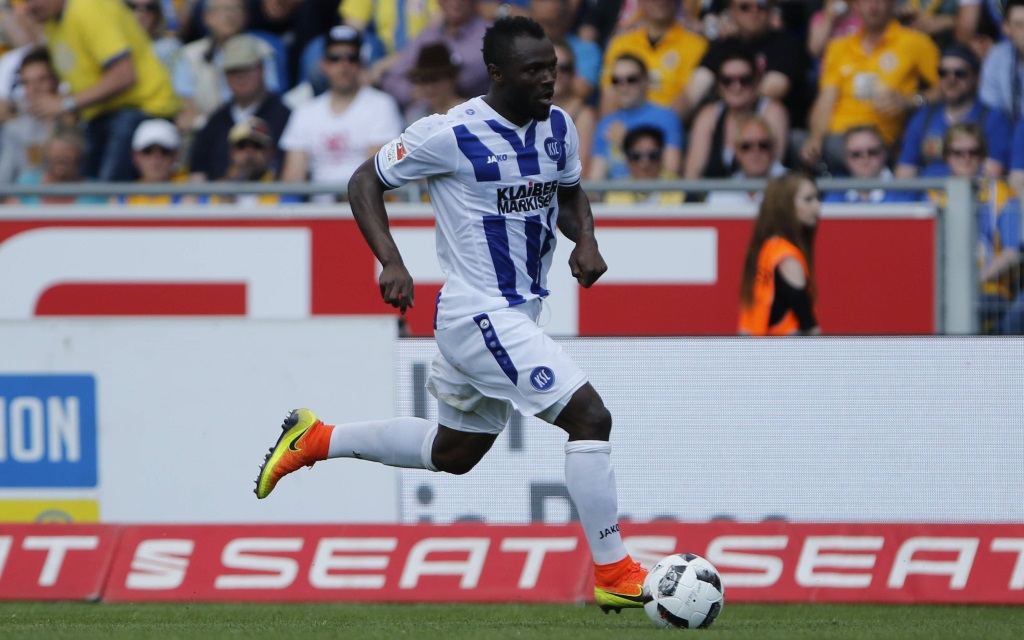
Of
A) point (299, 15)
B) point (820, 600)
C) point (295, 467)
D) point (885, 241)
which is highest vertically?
point (299, 15)

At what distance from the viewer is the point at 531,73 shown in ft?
19.3

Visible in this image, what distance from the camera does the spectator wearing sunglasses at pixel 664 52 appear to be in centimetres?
1152

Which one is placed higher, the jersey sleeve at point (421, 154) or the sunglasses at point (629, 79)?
the sunglasses at point (629, 79)

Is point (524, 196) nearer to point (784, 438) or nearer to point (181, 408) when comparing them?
point (784, 438)

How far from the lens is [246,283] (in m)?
10.3

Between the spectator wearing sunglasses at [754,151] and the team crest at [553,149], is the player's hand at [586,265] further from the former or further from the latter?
the spectator wearing sunglasses at [754,151]

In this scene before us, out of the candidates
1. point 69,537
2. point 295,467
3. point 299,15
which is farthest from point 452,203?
point 299,15

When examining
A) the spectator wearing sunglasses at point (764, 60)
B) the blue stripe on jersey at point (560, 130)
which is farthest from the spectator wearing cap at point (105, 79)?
the blue stripe on jersey at point (560, 130)

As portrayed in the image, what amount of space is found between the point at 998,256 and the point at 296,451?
486 centimetres

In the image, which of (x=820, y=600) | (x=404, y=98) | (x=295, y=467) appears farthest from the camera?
(x=404, y=98)

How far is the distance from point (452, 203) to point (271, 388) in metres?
2.51

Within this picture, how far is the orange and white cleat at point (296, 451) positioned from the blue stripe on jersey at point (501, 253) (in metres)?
1.12

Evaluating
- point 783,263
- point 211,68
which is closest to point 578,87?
point 211,68

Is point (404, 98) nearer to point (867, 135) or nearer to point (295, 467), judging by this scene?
point (867, 135)
